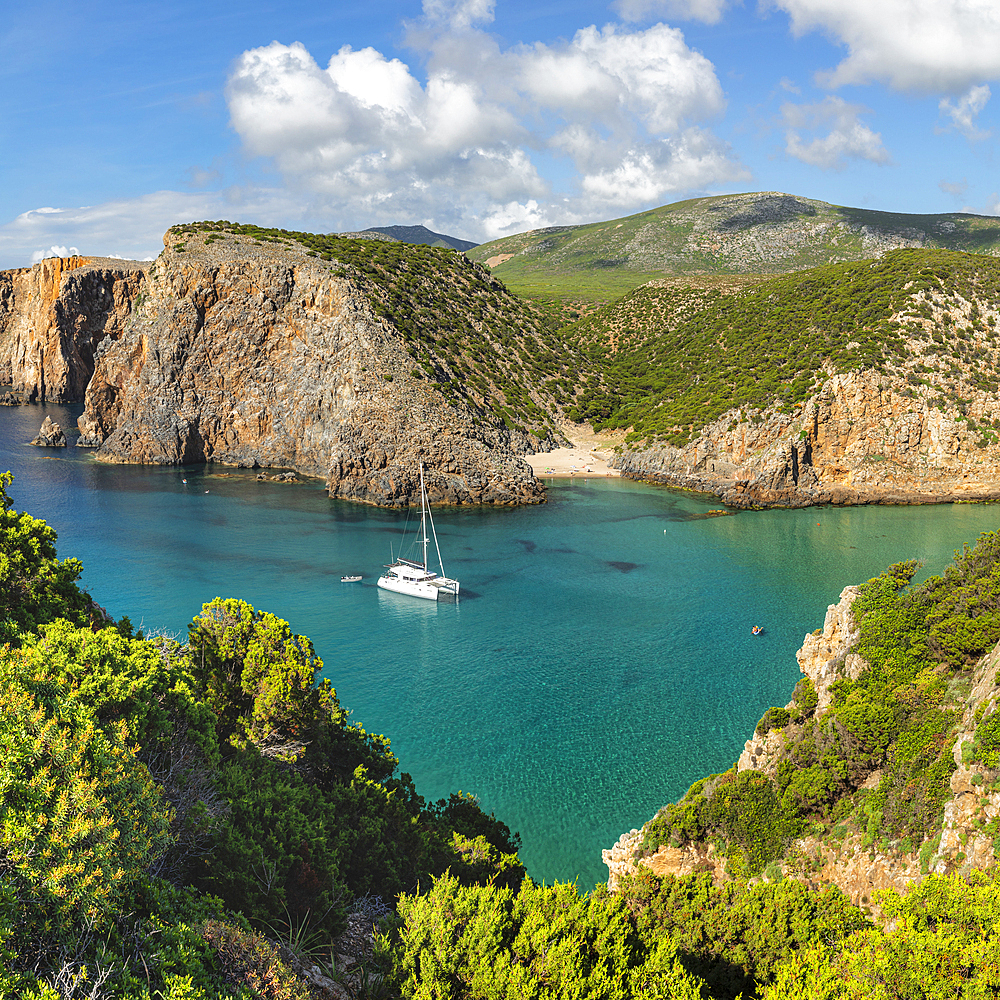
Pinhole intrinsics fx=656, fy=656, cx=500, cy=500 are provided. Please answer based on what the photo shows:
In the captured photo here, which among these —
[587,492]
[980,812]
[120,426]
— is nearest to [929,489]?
[587,492]

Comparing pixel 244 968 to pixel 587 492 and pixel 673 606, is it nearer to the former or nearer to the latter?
pixel 673 606

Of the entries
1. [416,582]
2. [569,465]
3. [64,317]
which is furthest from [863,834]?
[64,317]

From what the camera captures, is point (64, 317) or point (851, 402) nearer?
point (851, 402)

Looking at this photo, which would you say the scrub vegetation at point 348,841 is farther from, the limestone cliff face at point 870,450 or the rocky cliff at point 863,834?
the limestone cliff face at point 870,450

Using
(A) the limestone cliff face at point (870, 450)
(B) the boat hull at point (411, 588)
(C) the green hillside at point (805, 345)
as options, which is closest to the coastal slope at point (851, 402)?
(A) the limestone cliff face at point (870, 450)

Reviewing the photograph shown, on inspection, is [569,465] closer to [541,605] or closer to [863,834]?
[541,605]

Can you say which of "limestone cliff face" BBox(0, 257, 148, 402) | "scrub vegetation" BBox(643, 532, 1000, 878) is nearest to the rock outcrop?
"limestone cliff face" BBox(0, 257, 148, 402)

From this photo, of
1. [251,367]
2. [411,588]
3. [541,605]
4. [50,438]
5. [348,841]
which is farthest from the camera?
[50,438]
